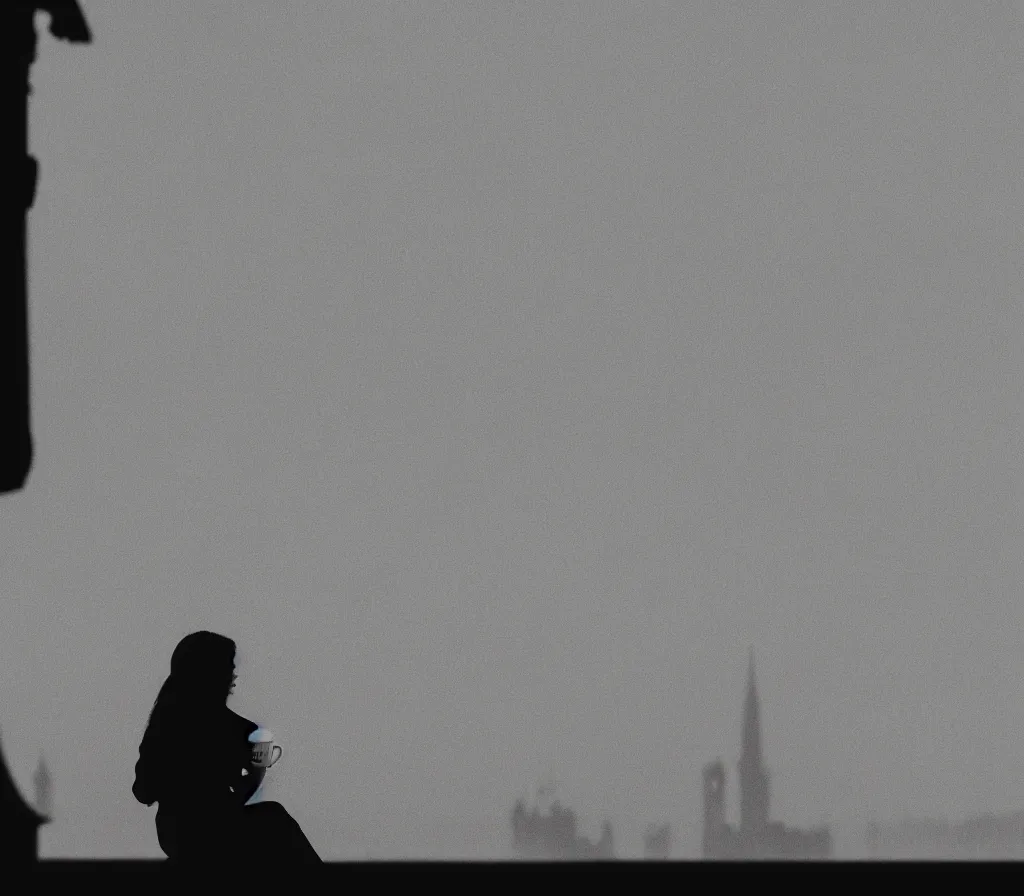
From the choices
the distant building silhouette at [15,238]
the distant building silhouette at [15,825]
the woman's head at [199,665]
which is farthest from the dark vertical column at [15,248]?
the distant building silhouette at [15,825]

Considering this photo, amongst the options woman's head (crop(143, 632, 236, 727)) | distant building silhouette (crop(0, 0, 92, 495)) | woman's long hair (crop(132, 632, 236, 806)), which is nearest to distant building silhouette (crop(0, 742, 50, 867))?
woman's long hair (crop(132, 632, 236, 806))

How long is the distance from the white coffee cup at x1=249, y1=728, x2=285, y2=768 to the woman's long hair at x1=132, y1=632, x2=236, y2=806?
127 mm

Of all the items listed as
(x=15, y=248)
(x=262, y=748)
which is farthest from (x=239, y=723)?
(x=15, y=248)

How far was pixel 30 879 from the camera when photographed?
4.40 meters

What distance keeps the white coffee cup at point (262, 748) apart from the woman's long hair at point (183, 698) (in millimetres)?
127

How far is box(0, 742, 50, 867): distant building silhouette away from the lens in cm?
422

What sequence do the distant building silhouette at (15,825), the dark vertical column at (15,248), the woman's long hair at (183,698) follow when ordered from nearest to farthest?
the distant building silhouette at (15,825) < the dark vertical column at (15,248) < the woman's long hair at (183,698)

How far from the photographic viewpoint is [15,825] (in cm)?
427

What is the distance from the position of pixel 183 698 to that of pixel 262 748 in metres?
0.25

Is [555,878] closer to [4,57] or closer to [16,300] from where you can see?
[16,300]

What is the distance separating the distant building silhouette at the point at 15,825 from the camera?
422cm

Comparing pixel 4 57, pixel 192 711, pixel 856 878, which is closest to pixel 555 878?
pixel 856 878

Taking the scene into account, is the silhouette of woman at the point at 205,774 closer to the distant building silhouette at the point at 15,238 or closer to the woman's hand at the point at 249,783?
the woman's hand at the point at 249,783

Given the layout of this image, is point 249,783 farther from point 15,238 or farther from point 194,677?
point 15,238
